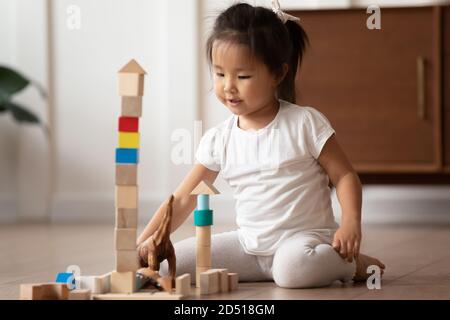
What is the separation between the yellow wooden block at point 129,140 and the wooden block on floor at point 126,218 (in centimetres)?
9

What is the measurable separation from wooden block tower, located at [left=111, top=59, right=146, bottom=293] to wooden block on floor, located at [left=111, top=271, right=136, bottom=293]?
1.5 inches

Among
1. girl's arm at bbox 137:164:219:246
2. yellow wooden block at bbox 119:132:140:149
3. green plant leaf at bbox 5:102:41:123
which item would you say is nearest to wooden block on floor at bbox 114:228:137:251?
yellow wooden block at bbox 119:132:140:149

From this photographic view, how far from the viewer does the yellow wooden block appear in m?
1.30

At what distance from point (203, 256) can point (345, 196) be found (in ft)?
0.86

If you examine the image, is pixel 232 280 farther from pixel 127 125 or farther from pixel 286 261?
pixel 127 125

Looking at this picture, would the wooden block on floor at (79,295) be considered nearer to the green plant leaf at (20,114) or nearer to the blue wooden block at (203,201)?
the blue wooden block at (203,201)

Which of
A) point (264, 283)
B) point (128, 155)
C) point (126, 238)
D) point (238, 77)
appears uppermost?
point (238, 77)

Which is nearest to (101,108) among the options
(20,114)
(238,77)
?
(20,114)

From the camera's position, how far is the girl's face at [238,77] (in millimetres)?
1516

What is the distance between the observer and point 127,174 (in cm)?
131

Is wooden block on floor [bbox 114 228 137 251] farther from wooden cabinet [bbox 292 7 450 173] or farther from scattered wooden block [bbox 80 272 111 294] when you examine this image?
wooden cabinet [bbox 292 7 450 173]

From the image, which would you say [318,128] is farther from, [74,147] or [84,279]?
[74,147]

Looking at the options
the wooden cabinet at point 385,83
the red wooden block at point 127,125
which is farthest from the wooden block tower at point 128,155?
the wooden cabinet at point 385,83
